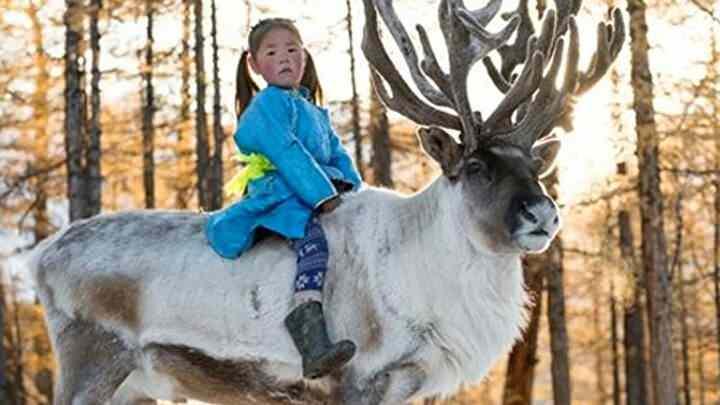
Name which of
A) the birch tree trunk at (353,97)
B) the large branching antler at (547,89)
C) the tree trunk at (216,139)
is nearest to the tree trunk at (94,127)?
the tree trunk at (216,139)

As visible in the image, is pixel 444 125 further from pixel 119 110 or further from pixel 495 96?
pixel 119 110

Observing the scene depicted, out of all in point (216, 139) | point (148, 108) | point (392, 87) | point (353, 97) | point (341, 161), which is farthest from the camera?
point (353, 97)

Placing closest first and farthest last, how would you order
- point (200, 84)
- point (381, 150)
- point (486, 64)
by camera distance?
1. point (486, 64)
2. point (200, 84)
3. point (381, 150)

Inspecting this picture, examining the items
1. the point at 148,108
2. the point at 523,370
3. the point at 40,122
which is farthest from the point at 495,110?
the point at 40,122

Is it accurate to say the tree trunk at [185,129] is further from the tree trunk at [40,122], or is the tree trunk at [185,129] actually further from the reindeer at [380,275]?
the reindeer at [380,275]

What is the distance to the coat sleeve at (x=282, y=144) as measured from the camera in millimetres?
5543

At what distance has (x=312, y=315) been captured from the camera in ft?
17.5

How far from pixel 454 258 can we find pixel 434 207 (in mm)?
266

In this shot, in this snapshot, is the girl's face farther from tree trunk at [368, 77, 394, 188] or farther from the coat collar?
tree trunk at [368, 77, 394, 188]

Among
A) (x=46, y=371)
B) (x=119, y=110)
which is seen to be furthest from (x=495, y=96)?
(x=46, y=371)

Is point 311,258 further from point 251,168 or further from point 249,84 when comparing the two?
point 249,84

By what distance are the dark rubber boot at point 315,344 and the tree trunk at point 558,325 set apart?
35.8 feet

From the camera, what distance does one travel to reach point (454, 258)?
5.45m

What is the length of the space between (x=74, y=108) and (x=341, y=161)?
11.7 metres
